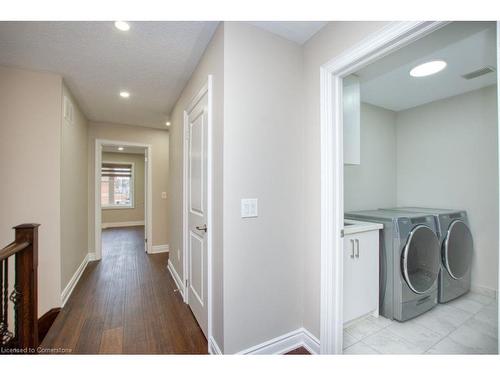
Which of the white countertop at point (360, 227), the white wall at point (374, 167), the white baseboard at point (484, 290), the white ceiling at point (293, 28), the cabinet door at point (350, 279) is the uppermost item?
the white ceiling at point (293, 28)

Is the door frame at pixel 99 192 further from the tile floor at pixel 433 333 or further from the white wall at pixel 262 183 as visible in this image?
the tile floor at pixel 433 333

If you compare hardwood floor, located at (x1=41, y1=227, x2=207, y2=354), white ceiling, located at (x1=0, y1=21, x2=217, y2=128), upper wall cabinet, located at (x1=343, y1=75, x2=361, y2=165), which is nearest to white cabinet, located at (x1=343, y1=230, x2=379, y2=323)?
upper wall cabinet, located at (x1=343, y1=75, x2=361, y2=165)

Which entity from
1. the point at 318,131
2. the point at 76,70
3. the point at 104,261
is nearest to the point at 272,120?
the point at 318,131

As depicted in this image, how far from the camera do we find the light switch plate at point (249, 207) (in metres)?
1.47

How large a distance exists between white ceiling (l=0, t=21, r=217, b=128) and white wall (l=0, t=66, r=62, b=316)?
0.21 m

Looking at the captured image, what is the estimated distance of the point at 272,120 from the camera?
1574 mm

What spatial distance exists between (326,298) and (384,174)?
85.2 inches

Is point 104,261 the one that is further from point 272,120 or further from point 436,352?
point 436,352

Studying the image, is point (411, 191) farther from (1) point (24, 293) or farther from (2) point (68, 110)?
(2) point (68, 110)

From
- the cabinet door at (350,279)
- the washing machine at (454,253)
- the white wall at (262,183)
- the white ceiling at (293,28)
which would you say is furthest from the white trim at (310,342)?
the white ceiling at (293,28)

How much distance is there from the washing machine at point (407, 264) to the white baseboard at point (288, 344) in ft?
3.03

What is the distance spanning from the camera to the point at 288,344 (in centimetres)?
163

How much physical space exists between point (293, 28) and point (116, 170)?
714 centimetres

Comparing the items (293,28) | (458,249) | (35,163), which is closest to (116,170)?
Answer: (35,163)
